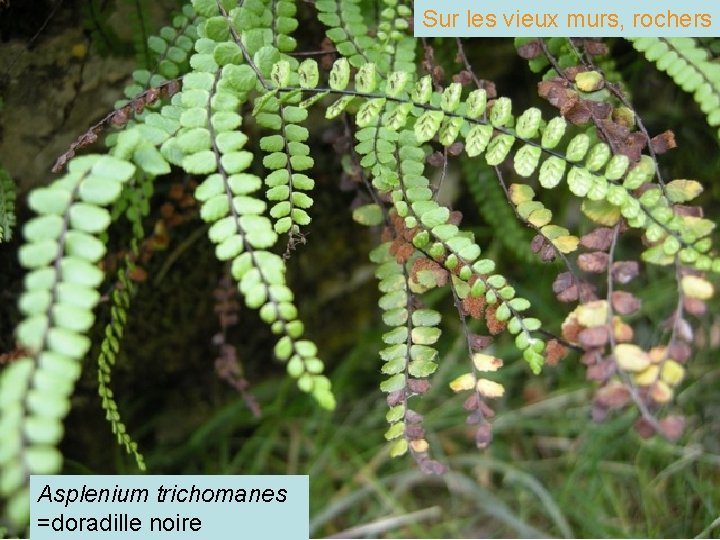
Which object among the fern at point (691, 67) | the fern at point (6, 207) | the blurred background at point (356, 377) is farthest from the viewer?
the blurred background at point (356, 377)

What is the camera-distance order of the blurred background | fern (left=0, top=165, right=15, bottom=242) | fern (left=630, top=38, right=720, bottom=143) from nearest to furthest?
1. fern (left=630, top=38, right=720, bottom=143)
2. fern (left=0, top=165, right=15, bottom=242)
3. the blurred background

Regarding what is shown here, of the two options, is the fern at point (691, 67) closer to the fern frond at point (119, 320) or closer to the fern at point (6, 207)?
the fern frond at point (119, 320)

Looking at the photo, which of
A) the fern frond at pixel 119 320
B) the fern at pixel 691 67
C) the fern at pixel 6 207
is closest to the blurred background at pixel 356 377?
the fern frond at pixel 119 320

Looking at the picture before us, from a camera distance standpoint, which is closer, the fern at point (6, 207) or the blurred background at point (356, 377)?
the fern at point (6, 207)

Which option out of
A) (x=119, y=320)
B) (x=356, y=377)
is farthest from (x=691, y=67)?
(x=356, y=377)

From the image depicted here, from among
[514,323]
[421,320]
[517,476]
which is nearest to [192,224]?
[421,320]

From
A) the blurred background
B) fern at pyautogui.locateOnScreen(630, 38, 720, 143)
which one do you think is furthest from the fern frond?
fern at pyautogui.locateOnScreen(630, 38, 720, 143)

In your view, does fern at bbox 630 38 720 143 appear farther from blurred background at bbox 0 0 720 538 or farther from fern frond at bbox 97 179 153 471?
fern frond at bbox 97 179 153 471

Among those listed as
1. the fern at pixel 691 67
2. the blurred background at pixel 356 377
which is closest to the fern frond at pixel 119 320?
the blurred background at pixel 356 377

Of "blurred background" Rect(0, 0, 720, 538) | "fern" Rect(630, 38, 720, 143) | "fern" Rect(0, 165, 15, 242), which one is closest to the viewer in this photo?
"fern" Rect(630, 38, 720, 143)

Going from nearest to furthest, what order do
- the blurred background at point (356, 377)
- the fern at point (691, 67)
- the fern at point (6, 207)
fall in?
the fern at point (691, 67) → the fern at point (6, 207) → the blurred background at point (356, 377)
